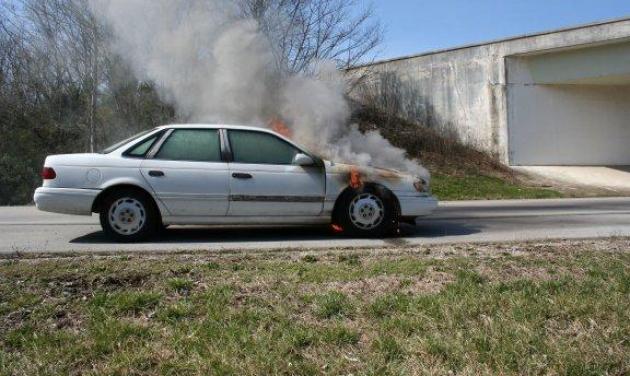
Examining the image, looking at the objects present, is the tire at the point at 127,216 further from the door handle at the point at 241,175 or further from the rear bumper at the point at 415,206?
the rear bumper at the point at 415,206

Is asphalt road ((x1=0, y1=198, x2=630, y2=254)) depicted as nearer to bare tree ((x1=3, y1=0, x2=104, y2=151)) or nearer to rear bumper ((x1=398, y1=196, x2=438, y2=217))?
rear bumper ((x1=398, y1=196, x2=438, y2=217))

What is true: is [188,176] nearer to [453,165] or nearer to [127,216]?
[127,216]

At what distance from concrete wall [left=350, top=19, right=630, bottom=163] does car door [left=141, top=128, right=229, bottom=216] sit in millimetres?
16552

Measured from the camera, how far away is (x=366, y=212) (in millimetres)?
7445

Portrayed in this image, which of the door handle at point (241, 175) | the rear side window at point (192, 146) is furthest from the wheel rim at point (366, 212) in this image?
the rear side window at point (192, 146)

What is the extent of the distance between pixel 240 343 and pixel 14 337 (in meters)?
1.32

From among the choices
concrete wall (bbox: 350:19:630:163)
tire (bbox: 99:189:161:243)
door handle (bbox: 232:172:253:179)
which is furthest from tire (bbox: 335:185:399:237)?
concrete wall (bbox: 350:19:630:163)

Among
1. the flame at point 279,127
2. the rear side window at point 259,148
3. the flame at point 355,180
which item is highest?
the flame at point 279,127

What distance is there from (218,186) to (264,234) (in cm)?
112

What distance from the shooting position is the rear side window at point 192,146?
7.24m

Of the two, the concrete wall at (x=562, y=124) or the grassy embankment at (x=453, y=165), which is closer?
the grassy embankment at (x=453, y=165)

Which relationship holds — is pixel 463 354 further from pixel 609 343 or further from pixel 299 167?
pixel 299 167

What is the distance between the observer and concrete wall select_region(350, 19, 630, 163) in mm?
20500

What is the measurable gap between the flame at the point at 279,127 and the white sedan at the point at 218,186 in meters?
2.78
